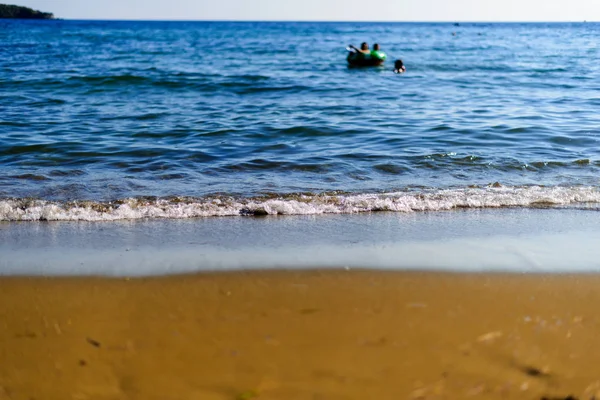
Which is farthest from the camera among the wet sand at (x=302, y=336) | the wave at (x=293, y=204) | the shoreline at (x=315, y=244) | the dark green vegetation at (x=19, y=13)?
the dark green vegetation at (x=19, y=13)

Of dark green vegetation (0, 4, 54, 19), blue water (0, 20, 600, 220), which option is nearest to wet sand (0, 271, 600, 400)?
blue water (0, 20, 600, 220)

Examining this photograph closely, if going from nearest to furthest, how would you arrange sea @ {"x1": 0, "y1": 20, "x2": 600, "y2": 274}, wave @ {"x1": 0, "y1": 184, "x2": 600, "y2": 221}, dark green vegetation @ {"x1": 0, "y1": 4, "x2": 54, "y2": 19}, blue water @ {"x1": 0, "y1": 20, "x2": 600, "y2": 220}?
sea @ {"x1": 0, "y1": 20, "x2": 600, "y2": 274}, wave @ {"x1": 0, "y1": 184, "x2": 600, "y2": 221}, blue water @ {"x1": 0, "y1": 20, "x2": 600, "y2": 220}, dark green vegetation @ {"x1": 0, "y1": 4, "x2": 54, "y2": 19}

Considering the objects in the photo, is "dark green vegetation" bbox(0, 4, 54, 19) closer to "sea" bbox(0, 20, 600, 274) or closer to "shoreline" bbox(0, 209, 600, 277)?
"sea" bbox(0, 20, 600, 274)

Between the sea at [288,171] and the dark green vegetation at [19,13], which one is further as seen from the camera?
the dark green vegetation at [19,13]

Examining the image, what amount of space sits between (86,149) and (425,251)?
20.3ft

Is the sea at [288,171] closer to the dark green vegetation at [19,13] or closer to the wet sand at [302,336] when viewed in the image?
the wet sand at [302,336]

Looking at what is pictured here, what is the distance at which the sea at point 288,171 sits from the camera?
5.41 meters

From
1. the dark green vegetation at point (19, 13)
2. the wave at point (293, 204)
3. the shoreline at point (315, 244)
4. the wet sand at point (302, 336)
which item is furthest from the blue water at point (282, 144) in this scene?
the dark green vegetation at point (19, 13)

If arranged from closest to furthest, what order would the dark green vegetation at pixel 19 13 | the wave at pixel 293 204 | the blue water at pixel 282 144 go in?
1. the wave at pixel 293 204
2. the blue water at pixel 282 144
3. the dark green vegetation at pixel 19 13

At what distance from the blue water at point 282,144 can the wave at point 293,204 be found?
20 mm

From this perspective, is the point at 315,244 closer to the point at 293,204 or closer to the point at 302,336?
the point at 293,204

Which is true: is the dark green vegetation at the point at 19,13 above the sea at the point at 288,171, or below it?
above

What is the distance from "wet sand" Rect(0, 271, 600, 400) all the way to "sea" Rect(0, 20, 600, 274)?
461 millimetres

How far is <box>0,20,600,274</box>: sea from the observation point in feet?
17.8
